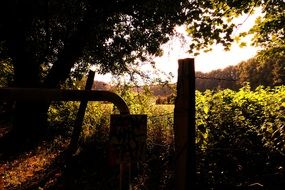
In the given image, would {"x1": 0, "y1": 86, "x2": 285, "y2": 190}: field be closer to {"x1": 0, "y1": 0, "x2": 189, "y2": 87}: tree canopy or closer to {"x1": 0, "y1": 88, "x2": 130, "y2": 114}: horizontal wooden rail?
{"x1": 0, "y1": 88, "x2": 130, "y2": 114}: horizontal wooden rail

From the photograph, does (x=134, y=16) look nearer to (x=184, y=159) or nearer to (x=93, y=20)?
(x=93, y=20)

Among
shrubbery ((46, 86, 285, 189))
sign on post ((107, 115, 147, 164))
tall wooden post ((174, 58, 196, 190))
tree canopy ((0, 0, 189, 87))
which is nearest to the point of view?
sign on post ((107, 115, 147, 164))

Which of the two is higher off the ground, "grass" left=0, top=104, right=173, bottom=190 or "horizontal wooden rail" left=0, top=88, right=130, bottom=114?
"horizontal wooden rail" left=0, top=88, right=130, bottom=114

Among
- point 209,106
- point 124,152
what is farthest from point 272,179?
point 124,152

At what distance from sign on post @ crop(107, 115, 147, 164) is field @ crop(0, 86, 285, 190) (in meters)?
1.06

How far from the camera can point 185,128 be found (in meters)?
3.75

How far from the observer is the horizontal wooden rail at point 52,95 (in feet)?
9.71

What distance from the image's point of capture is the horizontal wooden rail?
9.71 ft

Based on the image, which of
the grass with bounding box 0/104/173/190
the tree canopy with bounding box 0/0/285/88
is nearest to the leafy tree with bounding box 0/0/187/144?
the tree canopy with bounding box 0/0/285/88

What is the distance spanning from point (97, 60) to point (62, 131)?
11.7ft

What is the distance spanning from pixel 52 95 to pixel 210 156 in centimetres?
423

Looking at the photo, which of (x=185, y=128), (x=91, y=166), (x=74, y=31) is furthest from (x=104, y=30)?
(x=185, y=128)

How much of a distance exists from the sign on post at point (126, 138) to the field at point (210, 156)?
1.06m

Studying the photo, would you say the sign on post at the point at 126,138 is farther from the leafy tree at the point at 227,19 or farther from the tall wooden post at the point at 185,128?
the leafy tree at the point at 227,19
